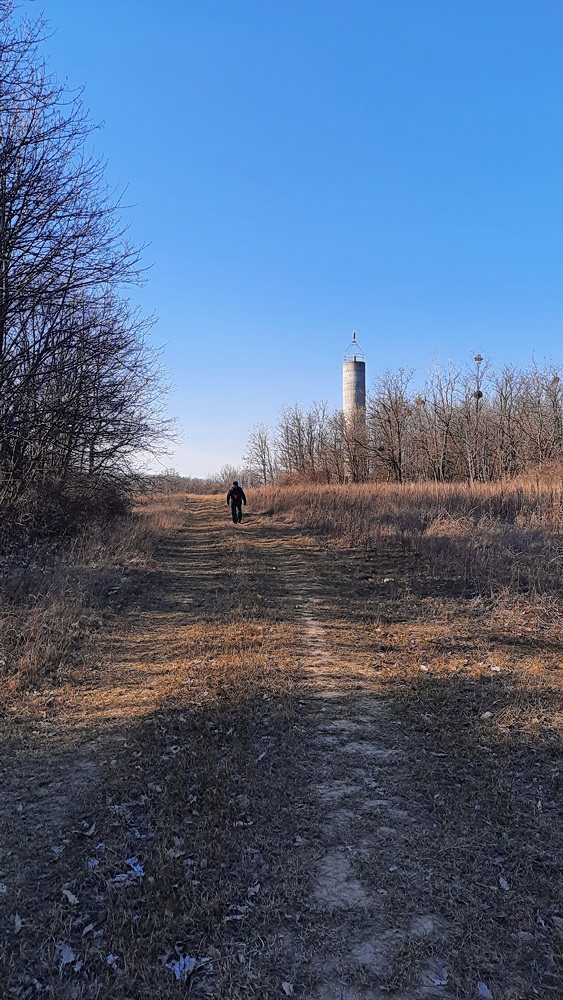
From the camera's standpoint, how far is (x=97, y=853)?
2.97m

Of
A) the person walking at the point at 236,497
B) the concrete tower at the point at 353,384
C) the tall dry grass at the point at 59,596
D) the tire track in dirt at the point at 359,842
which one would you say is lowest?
the tire track in dirt at the point at 359,842

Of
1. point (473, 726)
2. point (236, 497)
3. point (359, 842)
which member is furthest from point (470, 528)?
point (236, 497)

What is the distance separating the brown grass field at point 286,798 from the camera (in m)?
2.29

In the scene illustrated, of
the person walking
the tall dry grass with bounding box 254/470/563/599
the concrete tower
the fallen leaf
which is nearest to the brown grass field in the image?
the fallen leaf

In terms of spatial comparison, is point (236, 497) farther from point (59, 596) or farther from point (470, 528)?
point (59, 596)

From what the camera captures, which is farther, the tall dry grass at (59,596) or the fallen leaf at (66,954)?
the tall dry grass at (59,596)

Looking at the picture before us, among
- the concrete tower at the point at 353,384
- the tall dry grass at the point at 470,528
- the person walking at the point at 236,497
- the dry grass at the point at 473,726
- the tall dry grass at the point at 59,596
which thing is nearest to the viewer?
the dry grass at the point at 473,726

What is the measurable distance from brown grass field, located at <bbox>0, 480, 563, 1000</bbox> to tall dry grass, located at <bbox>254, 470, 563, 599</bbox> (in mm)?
348

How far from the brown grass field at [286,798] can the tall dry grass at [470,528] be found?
13.7 inches

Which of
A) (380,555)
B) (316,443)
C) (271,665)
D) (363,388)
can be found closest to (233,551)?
(380,555)

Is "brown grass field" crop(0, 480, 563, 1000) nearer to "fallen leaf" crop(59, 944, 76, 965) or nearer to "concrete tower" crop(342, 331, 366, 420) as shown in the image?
"fallen leaf" crop(59, 944, 76, 965)

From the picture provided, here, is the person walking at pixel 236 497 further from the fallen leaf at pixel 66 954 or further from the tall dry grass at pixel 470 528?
the fallen leaf at pixel 66 954

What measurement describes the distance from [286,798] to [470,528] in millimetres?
9587

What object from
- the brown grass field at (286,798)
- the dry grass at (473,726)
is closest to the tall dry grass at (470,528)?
A: the dry grass at (473,726)
